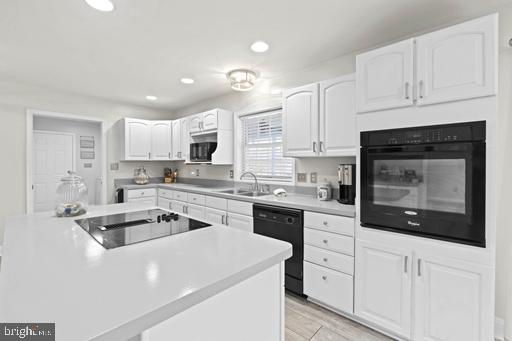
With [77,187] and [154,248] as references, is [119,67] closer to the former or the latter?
[77,187]

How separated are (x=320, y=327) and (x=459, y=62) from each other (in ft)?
6.95

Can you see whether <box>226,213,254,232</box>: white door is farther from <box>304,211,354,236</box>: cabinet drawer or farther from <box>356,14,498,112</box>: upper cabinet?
<box>356,14,498,112</box>: upper cabinet

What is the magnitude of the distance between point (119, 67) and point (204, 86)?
1116mm

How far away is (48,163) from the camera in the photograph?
195 inches

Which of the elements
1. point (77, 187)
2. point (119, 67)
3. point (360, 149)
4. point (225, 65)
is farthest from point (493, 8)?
point (119, 67)

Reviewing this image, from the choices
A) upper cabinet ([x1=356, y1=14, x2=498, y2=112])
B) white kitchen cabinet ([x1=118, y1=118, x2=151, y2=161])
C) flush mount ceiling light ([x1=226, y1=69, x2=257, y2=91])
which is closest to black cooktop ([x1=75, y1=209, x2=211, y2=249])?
upper cabinet ([x1=356, y1=14, x2=498, y2=112])

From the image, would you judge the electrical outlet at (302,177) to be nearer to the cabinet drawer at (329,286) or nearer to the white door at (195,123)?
the cabinet drawer at (329,286)

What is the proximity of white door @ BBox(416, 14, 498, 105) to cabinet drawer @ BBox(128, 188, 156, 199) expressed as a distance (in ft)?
13.6

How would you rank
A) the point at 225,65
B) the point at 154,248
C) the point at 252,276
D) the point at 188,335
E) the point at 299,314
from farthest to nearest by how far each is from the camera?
the point at 225,65 < the point at 299,314 < the point at 154,248 < the point at 252,276 < the point at 188,335

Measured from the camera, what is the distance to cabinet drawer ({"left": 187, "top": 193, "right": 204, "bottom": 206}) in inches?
135

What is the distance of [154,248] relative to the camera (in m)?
1.06

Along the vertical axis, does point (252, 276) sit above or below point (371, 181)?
below

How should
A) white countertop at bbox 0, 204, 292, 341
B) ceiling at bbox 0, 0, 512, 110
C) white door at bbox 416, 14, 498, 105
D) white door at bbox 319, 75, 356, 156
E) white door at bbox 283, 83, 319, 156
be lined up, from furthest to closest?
white door at bbox 283, 83, 319, 156 → white door at bbox 319, 75, 356, 156 → ceiling at bbox 0, 0, 512, 110 → white door at bbox 416, 14, 498, 105 → white countertop at bbox 0, 204, 292, 341

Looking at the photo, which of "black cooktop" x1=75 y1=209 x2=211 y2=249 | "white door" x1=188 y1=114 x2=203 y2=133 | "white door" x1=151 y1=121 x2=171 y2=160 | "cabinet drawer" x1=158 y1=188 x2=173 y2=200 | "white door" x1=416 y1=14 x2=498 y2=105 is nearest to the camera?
"black cooktop" x1=75 y1=209 x2=211 y2=249
